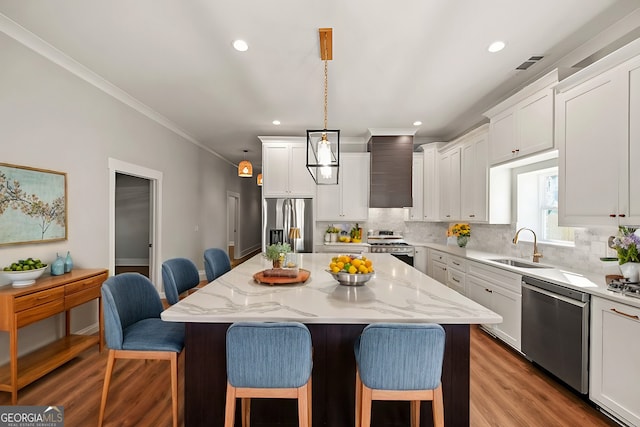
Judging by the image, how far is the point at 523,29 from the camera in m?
2.29

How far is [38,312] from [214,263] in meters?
1.36

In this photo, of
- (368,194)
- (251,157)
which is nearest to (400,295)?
(368,194)

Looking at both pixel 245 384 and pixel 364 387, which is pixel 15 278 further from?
pixel 364 387

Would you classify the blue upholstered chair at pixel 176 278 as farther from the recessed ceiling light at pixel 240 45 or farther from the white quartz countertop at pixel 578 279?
the white quartz countertop at pixel 578 279

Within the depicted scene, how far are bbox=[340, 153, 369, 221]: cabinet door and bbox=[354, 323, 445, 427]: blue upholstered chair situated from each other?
4.07m

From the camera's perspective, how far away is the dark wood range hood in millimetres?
5176

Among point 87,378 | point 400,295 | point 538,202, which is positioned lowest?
point 87,378

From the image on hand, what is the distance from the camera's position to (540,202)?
3.52 metres

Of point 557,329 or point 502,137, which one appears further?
point 502,137

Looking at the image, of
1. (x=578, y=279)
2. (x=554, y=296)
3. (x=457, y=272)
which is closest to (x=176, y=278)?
(x=554, y=296)

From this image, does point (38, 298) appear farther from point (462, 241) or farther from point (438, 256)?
point (462, 241)

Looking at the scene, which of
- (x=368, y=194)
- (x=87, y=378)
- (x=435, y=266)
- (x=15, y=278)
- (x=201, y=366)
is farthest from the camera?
(x=368, y=194)

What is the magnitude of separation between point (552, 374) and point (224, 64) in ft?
13.3

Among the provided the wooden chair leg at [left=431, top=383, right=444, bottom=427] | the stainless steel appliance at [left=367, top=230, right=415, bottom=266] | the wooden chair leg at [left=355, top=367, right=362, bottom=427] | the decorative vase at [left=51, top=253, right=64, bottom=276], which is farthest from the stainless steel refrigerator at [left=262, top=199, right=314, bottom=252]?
the wooden chair leg at [left=431, top=383, right=444, bottom=427]
